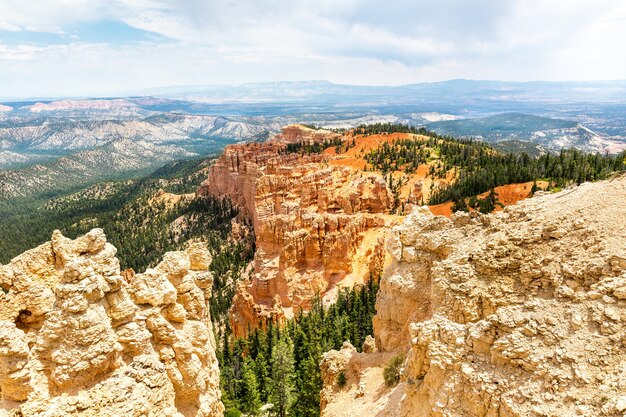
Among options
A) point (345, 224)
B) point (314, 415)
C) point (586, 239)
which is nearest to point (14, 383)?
point (586, 239)

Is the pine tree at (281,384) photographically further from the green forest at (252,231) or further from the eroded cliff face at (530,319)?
the eroded cliff face at (530,319)

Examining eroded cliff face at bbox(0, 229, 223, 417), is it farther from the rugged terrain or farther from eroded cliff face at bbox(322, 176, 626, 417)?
the rugged terrain

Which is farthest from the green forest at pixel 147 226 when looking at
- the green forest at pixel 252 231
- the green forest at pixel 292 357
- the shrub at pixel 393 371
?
the shrub at pixel 393 371

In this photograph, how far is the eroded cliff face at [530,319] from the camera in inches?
386

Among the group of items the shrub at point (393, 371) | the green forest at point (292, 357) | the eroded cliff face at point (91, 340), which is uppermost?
the eroded cliff face at point (91, 340)

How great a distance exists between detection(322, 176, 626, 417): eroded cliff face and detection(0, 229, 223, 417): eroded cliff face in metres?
8.29

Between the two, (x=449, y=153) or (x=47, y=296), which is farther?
(x=449, y=153)

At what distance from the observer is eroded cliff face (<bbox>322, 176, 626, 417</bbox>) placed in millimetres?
9805

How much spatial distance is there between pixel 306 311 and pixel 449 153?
A: 71.7m

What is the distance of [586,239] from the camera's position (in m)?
12.8

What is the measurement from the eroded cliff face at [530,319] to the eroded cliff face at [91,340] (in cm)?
829

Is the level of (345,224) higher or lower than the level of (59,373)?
lower

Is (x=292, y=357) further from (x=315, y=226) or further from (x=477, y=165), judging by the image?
(x=477, y=165)

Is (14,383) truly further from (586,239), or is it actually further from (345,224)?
(345,224)
